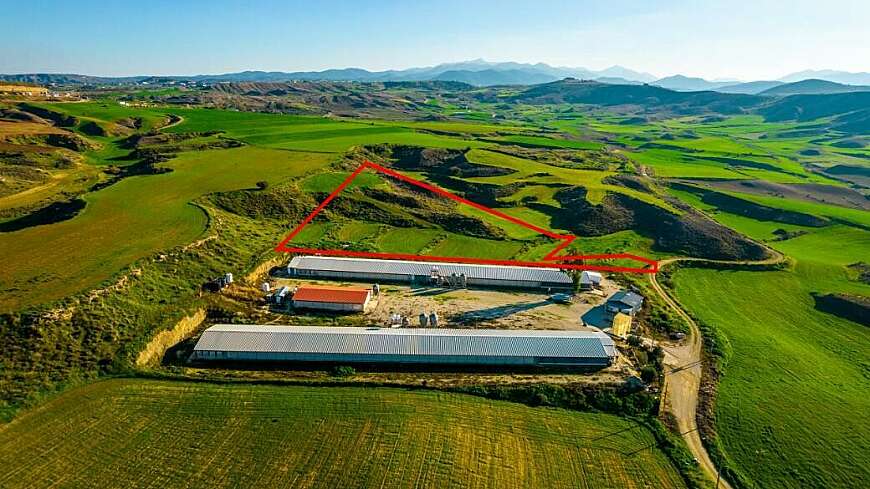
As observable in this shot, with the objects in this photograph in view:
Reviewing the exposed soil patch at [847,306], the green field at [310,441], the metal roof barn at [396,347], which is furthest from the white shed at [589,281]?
the exposed soil patch at [847,306]

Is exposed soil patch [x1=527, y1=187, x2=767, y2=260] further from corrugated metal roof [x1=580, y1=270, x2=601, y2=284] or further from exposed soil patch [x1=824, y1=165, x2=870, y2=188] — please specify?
exposed soil patch [x1=824, y1=165, x2=870, y2=188]

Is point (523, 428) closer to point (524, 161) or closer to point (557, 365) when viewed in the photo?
point (557, 365)

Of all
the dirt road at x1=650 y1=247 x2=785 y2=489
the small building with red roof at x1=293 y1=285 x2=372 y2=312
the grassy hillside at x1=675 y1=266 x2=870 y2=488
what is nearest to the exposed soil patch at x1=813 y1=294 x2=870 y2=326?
the grassy hillside at x1=675 y1=266 x2=870 y2=488

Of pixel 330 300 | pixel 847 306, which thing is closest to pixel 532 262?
pixel 330 300

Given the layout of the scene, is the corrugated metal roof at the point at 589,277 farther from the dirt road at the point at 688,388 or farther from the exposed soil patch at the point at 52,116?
the exposed soil patch at the point at 52,116

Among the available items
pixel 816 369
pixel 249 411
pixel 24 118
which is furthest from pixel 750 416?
pixel 24 118

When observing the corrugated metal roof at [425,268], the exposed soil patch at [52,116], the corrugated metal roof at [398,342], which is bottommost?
→ the corrugated metal roof at [398,342]
